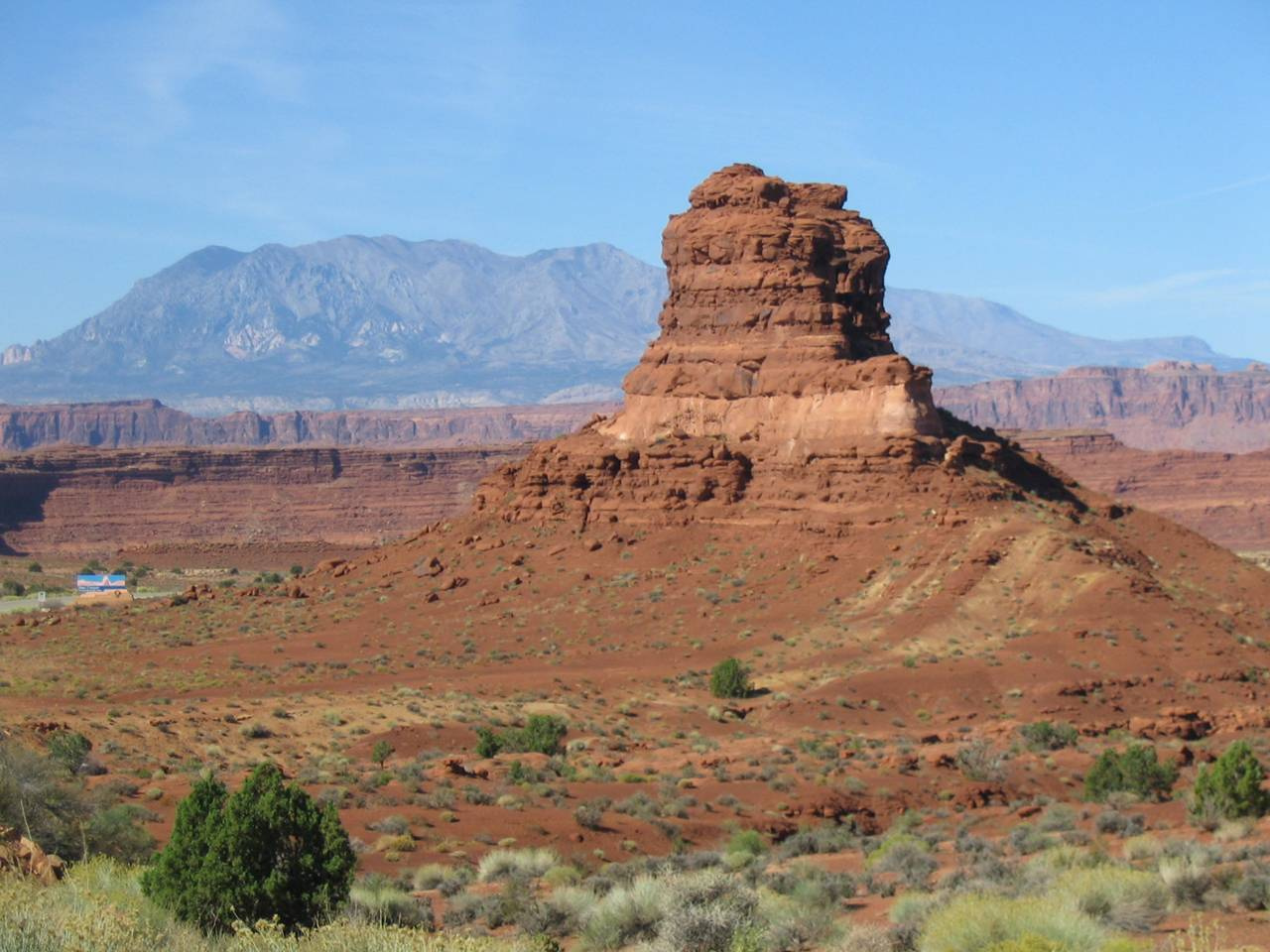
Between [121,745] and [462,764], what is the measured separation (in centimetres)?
595

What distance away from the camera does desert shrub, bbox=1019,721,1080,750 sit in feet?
125

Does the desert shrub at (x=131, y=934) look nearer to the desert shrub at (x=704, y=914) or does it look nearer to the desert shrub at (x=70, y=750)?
the desert shrub at (x=704, y=914)

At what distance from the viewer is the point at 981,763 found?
115 ft

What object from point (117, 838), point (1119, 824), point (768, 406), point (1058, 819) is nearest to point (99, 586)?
point (768, 406)

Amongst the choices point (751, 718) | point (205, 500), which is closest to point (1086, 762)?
point (751, 718)

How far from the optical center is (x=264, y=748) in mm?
34406

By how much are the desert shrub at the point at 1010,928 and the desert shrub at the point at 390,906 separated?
4695 mm

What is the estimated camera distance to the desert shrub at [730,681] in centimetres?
4347

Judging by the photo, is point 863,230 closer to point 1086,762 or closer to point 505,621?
point 505,621

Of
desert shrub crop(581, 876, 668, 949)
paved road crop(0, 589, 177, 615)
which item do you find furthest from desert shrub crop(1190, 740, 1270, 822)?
paved road crop(0, 589, 177, 615)

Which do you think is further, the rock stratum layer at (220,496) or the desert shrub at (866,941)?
the rock stratum layer at (220,496)

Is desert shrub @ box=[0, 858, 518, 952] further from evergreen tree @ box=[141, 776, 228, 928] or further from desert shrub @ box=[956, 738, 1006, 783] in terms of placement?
desert shrub @ box=[956, 738, 1006, 783]

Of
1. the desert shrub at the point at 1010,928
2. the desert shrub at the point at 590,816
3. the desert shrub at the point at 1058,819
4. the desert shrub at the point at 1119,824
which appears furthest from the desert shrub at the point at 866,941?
the desert shrub at the point at 1058,819

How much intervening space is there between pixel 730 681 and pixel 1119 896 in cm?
2655
